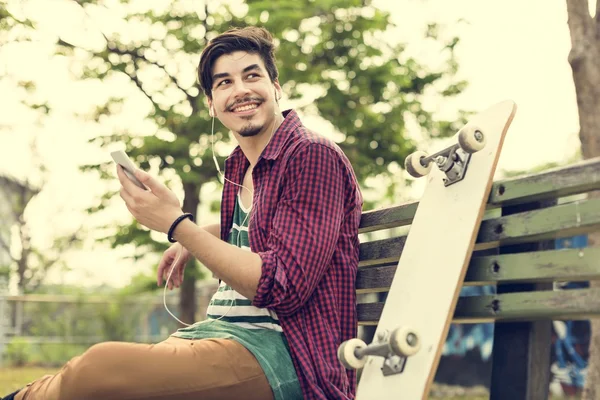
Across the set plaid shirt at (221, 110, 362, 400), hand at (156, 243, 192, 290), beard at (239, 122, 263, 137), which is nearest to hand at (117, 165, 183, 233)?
plaid shirt at (221, 110, 362, 400)

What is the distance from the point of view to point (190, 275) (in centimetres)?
1106

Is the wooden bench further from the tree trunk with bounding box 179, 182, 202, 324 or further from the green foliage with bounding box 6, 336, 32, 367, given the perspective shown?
the green foliage with bounding box 6, 336, 32, 367

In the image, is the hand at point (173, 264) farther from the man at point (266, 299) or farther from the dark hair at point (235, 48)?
the dark hair at point (235, 48)

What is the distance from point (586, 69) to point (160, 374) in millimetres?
4407

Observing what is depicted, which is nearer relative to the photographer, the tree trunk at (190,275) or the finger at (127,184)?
the finger at (127,184)

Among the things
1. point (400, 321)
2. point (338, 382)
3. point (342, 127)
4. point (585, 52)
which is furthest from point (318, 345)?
point (342, 127)

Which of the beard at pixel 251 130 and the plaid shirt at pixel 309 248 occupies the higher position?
the beard at pixel 251 130

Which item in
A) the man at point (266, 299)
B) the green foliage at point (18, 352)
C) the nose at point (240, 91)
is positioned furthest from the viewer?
the green foliage at point (18, 352)

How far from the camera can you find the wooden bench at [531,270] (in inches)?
70.0

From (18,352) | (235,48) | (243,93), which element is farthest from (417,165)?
(18,352)

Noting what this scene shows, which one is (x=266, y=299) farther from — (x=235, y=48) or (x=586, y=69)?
(x=586, y=69)

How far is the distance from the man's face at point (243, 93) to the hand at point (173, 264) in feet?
2.12

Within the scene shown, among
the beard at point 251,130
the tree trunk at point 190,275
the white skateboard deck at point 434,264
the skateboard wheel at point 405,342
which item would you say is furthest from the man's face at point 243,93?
the tree trunk at point 190,275

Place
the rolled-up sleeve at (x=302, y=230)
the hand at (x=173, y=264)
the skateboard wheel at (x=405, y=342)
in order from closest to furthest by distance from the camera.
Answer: the skateboard wheel at (x=405, y=342) → the rolled-up sleeve at (x=302, y=230) → the hand at (x=173, y=264)
